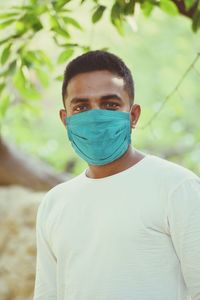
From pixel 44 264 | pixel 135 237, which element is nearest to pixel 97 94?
pixel 135 237

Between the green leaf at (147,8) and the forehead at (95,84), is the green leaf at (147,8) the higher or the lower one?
the higher one

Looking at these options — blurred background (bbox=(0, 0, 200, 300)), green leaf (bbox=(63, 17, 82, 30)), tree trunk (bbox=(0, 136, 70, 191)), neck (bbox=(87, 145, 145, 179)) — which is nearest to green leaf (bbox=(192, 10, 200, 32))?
green leaf (bbox=(63, 17, 82, 30))

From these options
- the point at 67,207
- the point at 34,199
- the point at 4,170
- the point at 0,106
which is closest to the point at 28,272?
the point at 34,199

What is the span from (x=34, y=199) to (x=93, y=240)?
430 centimetres

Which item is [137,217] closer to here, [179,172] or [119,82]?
[179,172]

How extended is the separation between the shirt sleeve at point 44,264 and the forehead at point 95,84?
0.48 metres

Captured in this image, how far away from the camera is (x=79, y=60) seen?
266 centimetres

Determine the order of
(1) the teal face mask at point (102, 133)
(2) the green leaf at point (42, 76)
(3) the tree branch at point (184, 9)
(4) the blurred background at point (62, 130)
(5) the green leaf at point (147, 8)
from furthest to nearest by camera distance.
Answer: (4) the blurred background at point (62, 130) < (2) the green leaf at point (42, 76) < (3) the tree branch at point (184, 9) < (5) the green leaf at point (147, 8) < (1) the teal face mask at point (102, 133)

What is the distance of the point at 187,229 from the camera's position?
229 cm

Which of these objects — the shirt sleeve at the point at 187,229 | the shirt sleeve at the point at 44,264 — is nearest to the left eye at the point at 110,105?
the shirt sleeve at the point at 187,229

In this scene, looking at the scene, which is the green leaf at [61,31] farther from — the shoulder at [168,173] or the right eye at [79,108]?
the shoulder at [168,173]

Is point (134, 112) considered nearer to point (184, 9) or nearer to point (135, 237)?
point (135, 237)

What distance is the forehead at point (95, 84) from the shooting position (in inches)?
99.0

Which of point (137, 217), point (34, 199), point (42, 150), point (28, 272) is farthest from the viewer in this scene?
point (42, 150)
